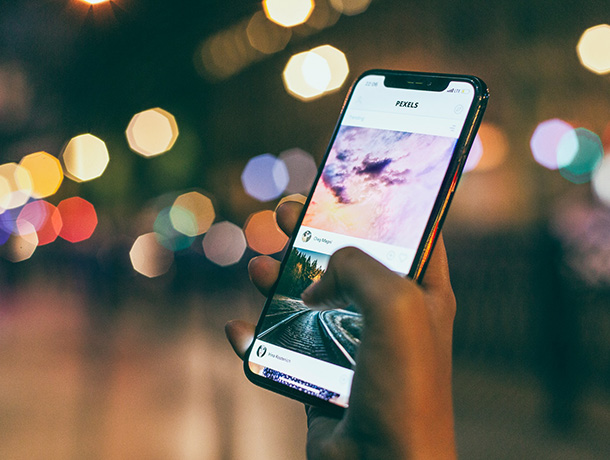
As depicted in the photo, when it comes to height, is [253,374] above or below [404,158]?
below

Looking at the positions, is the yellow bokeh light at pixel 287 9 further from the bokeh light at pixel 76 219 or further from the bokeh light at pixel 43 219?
the bokeh light at pixel 43 219

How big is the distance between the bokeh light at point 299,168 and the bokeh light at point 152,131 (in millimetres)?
2325

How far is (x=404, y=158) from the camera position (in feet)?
3.50

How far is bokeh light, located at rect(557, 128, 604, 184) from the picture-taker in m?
3.74

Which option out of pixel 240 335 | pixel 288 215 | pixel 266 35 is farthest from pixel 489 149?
pixel 266 35

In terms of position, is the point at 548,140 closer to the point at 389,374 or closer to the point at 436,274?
the point at 436,274

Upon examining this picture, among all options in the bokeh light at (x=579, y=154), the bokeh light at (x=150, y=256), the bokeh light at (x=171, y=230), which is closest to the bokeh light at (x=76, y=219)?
the bokeh light at (x=150, y=256)

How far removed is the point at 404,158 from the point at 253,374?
2.01ft

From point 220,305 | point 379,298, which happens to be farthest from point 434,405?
point 220,305

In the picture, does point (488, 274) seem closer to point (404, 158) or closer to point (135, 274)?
point (404, 158)

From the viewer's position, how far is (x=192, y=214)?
11.7 m

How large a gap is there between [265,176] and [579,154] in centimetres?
658

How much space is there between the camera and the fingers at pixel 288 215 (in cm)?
126

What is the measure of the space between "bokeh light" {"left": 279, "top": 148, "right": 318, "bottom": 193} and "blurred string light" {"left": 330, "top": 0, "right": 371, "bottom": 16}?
2.76m
